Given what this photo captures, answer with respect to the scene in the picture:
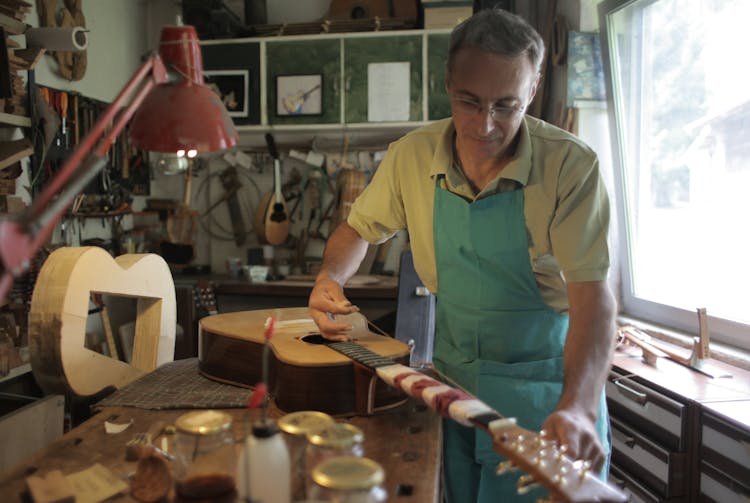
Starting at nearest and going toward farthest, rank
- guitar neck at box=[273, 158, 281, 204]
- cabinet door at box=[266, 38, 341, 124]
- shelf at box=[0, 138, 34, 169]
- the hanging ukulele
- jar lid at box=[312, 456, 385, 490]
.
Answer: jar lid at box=[312, 456, 385, 490]
shelf at box=[0, 138, 34, 169]
cabinet door at box=[266, 38, 341, 124]
guitar neck at box=[273, 158, 281, 204]
the hanging ukulele

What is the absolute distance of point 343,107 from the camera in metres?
4.15

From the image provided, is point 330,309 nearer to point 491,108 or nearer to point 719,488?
point 491,108

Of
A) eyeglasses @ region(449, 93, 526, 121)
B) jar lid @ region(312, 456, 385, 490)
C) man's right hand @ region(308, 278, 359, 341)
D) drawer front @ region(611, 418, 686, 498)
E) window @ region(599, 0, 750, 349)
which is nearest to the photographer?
jar lid @ region(312, 456, 385, 490)

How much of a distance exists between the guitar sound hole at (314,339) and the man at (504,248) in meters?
0.03

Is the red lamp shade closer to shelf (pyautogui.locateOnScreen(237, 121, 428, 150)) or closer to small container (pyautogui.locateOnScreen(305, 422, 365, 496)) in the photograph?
small container (pyautogui.locateOnScreen(305, 422, 365, 496))

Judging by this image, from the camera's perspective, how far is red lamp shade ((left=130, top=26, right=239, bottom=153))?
1062mm

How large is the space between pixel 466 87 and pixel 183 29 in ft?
2.29

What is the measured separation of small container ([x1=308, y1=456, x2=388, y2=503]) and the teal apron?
28.5 inches

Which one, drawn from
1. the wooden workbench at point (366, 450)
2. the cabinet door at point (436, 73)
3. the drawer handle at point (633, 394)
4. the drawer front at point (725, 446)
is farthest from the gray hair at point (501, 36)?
the cabinet door at point (436, 73)

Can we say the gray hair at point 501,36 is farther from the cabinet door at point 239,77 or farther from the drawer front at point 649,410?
the cabinet door at point 239,77

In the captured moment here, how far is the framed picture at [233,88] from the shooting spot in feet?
13.9

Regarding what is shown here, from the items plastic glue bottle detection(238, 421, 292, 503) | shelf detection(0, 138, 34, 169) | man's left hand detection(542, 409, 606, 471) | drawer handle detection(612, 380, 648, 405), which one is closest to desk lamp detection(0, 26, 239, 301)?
plastic glue bottle detection(238, 421, 292, 503)

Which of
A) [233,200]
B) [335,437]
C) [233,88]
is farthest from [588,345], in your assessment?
[233,200]

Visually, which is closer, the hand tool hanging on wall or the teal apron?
the teal apron
